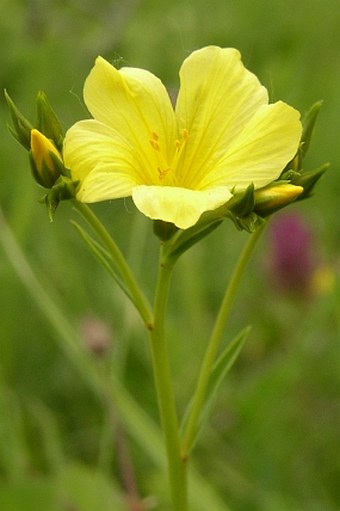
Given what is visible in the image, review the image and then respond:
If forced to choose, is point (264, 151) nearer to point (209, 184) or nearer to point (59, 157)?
point (209, 184)

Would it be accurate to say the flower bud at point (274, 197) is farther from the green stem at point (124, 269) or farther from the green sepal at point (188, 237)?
the green stem at point (124, 269)

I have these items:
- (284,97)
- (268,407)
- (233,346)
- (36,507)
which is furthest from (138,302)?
(284,97)

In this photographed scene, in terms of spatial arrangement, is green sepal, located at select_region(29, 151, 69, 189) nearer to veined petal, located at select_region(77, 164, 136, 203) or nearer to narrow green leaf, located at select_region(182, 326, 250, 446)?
veined petal, located at select_region(77, 164, 136, 203)

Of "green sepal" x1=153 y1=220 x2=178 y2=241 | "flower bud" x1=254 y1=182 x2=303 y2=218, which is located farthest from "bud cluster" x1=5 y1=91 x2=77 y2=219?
"flower bud" x1=254 y1=182 x2=303 y2=218

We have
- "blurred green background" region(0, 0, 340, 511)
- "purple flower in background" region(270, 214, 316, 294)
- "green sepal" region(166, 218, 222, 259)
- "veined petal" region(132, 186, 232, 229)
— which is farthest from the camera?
"purple flower in background" region(270, 214, 316, 294)

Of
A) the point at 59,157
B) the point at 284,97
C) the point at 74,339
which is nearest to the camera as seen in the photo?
the point at 59,157

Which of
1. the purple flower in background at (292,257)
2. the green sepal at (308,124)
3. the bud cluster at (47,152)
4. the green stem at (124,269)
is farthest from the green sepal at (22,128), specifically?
the purple flower in background at (292,257)
